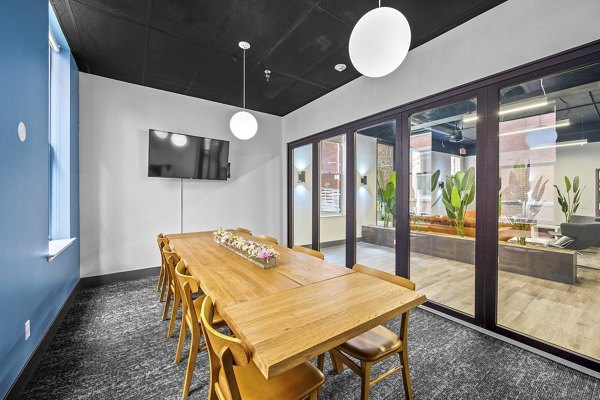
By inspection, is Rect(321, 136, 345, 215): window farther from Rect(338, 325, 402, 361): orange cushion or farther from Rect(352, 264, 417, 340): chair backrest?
Rect(338, 325, 402, 361): orange cushion

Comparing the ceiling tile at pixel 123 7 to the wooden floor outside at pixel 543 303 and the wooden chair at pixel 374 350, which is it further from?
the wooden floor outside at pixel 543 303

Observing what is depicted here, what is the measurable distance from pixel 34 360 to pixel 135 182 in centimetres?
280

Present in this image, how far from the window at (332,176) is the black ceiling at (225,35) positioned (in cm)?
128

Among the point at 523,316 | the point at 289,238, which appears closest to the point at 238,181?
the point at 289,238

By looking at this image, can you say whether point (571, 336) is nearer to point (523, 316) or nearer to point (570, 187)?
point (523, 316)

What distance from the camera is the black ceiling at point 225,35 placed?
244cm

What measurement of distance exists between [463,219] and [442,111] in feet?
4.79

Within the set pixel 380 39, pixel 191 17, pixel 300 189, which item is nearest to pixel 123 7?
pixel 191 17

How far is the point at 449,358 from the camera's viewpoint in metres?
2.08

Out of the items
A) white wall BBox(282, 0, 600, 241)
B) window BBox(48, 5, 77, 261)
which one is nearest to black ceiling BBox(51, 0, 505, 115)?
white wall BBox(282, 0, 600, 241)

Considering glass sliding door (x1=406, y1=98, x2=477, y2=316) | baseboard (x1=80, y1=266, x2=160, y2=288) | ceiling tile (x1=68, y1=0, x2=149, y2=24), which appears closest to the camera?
ceiling tile (x1=68, y1=0, x2=149, y2=24)

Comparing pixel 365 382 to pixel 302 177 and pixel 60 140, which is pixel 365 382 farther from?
pixel 302 177

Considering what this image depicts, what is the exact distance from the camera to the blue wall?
5.13ft

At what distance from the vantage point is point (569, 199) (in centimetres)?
213
